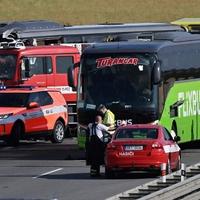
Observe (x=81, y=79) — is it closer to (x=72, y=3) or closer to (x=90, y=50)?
(x=90, y=50)

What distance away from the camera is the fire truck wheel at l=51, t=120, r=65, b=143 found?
38.6 m

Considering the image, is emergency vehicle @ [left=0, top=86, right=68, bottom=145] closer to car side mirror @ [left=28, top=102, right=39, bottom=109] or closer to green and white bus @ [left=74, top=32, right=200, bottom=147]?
car side mirror @ [left=28, top=102, right=39, bottom=109]

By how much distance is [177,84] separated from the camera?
34094 mm

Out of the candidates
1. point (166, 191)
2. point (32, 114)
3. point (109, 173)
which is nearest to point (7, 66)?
point (32, 114)

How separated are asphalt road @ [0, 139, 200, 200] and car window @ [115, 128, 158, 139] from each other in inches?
38.0

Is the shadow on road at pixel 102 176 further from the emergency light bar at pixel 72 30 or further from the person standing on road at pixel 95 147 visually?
the emergency light bar at pixel 72 30

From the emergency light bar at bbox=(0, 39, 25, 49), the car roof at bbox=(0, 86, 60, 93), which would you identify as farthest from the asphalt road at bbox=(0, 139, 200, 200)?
the emergency light bar at bbox=(0, 39, 25, 49)

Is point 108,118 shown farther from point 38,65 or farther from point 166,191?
point 38,65

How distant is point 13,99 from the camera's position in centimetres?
3825

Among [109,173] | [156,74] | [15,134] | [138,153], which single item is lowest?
[15,134]

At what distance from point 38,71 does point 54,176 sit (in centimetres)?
1497

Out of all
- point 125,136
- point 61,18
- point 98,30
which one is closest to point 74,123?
point 98,30

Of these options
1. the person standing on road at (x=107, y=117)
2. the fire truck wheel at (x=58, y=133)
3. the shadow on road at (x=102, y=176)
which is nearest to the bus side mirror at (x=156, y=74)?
the person standing on road at (x=107, y=117)

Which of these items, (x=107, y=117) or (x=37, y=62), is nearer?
(x=107, y=117)
